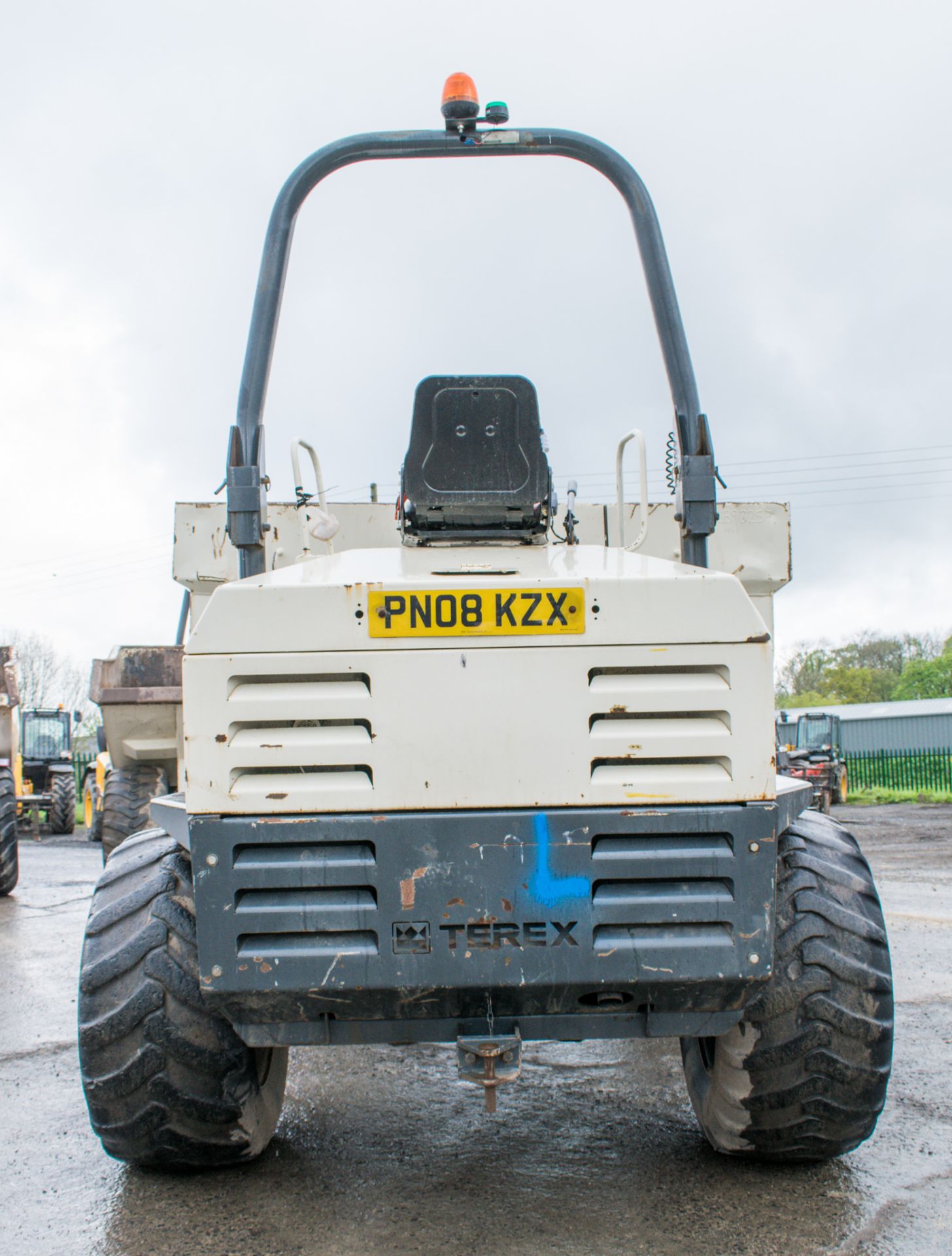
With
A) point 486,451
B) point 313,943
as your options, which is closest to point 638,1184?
point 313,943

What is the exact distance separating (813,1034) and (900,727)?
4583cm

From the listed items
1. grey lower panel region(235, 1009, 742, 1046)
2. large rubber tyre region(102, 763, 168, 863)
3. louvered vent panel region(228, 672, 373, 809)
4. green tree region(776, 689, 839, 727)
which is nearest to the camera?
louvered vent panel region(228, 672, 373, 809)

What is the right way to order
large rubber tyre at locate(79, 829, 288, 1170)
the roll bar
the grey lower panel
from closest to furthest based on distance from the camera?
the grey lower panel
large rubber tyre at locate(79, 829, 288, 1170)
the roll bar

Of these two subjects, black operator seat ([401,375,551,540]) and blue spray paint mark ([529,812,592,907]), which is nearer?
blue spray paint mark ([529,812,592,907])

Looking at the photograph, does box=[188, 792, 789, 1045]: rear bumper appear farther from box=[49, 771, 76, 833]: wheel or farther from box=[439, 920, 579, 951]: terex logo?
box=[49, 771, 76, 833]: wheel

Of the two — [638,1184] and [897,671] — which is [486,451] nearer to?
[638,1184]

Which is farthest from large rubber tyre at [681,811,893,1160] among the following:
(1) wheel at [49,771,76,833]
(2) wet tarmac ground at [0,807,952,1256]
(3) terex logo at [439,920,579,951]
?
(1) wheel at [49,771,76,833]

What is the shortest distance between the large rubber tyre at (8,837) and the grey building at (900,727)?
119ft

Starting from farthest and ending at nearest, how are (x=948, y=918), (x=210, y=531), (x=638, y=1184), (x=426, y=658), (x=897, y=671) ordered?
(x=897, y=671), (x=948, y=918), (x=210, y=531), (x=638, y=1184), (x=426, y=658)

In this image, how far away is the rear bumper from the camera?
2.75 m

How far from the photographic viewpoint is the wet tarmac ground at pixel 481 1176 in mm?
2996

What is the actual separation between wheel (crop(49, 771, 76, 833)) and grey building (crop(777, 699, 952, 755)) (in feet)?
94.6

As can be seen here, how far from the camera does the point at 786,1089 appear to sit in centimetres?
315

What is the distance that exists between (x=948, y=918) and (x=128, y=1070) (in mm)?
6789
